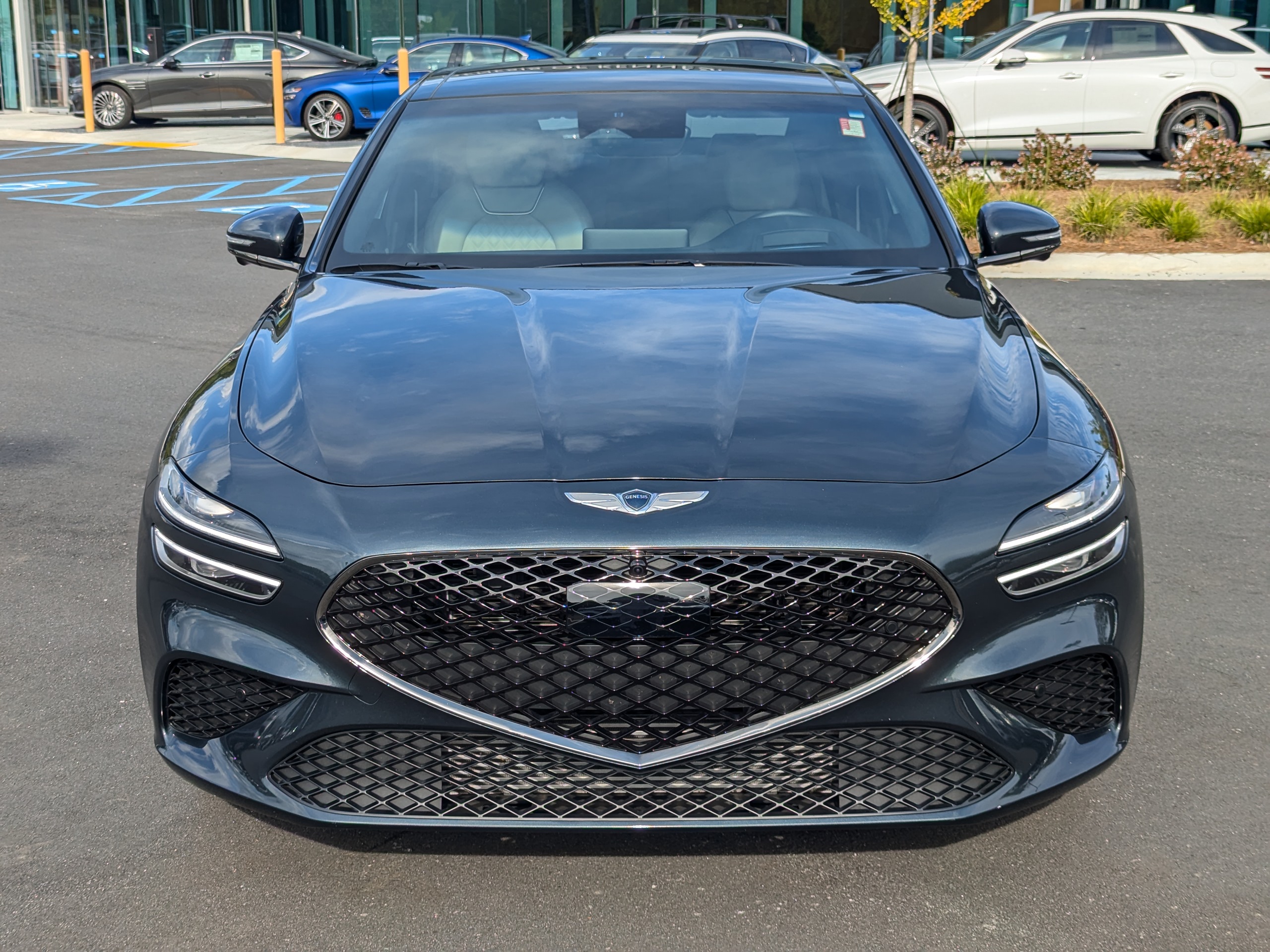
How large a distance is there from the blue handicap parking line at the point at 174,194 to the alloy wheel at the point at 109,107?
9.18 m

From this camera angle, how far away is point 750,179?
439 centimetres

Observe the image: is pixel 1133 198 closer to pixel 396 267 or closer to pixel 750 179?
pixel 750 179

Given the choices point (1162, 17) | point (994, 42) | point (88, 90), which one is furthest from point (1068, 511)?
point (88, 90)

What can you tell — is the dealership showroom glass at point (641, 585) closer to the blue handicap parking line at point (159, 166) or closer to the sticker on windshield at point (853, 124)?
the sticker on windshield at point (853, 124)

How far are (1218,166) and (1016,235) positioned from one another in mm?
9778

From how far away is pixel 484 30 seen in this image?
117ft

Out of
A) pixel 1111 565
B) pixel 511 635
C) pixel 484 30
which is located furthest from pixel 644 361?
pixel 484 30

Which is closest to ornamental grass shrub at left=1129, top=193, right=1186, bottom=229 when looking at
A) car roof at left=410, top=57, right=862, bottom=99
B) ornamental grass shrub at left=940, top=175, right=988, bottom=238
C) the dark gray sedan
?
ornamental grass shrub at left=940, top=175, right=988, bottom=238

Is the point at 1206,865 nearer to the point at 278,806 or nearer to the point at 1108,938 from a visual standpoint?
the point at 1108,938

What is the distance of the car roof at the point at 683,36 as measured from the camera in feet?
55.0

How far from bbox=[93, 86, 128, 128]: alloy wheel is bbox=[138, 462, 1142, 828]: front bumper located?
24.7 m

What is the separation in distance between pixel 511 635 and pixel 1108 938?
51.2 inches

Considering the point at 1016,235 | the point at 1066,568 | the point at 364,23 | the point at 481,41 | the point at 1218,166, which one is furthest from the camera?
the point at 364,23

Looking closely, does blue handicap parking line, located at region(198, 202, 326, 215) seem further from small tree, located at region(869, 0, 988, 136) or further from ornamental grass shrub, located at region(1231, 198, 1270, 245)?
ornamental grass shrub, located at region(1231, 198, 1270, 245)
